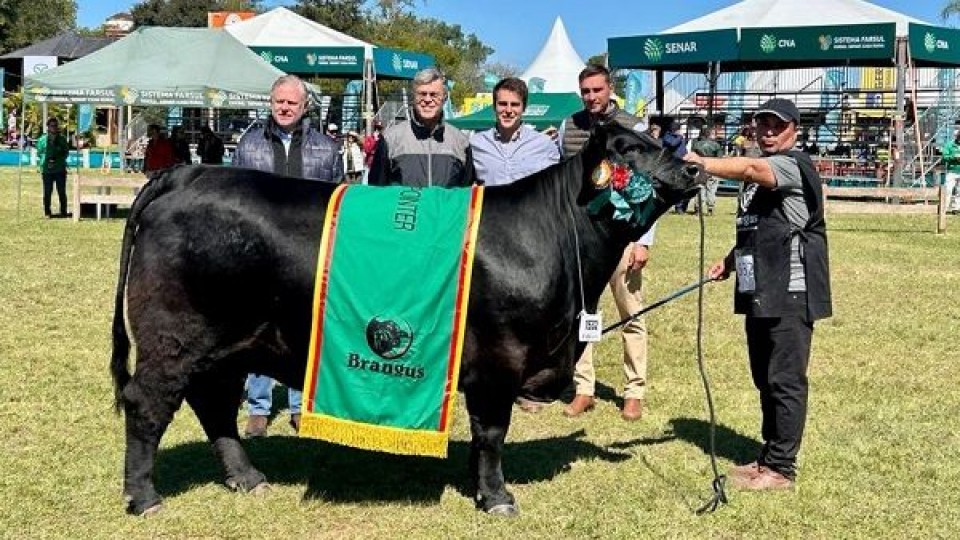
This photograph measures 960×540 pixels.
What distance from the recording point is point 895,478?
582 centimetres

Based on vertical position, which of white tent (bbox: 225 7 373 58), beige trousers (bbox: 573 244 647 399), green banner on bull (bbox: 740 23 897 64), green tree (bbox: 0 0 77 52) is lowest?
beige trousers (bbox: 573 244 647 399)

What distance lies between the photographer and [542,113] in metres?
37.4

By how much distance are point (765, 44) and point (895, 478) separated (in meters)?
25.7

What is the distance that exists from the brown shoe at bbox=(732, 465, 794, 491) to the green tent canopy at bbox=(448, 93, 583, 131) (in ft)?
101

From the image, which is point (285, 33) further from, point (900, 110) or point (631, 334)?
point (631, 334)

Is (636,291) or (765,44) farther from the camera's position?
(765,44)

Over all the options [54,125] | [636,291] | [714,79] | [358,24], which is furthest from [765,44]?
[358,24]

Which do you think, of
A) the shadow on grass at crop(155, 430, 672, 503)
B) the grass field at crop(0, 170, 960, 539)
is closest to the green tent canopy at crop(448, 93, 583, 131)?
the grass field at crop(0, 170, 960, 539)

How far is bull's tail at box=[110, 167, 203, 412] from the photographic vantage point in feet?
16.8

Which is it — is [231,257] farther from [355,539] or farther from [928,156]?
[928,156]

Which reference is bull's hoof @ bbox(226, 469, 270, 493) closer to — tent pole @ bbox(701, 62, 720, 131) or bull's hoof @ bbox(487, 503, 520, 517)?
bull's hoof @ bbox(487, 503, 520, 517)

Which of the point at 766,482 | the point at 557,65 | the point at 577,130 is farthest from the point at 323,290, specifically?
the point at 557,65

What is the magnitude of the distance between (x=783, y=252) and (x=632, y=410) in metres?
2.17

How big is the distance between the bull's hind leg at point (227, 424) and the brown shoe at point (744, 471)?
2.73 metres
